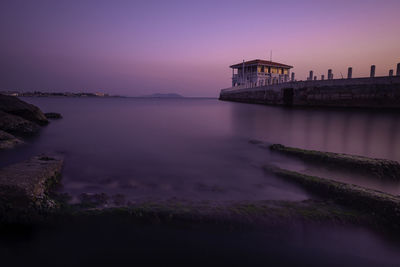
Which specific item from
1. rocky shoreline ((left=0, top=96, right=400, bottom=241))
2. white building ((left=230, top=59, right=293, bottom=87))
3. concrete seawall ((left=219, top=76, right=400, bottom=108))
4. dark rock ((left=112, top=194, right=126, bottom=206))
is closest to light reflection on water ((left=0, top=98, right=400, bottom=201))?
dark rock ((left=112, top=194, right=126, bottom=206))

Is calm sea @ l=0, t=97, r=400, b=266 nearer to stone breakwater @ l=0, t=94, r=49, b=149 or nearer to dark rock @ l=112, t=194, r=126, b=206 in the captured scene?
dark rock @ l=112, t=194, r=126, b=206

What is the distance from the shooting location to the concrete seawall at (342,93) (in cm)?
Answer: 1475

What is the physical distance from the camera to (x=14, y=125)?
7594 mm

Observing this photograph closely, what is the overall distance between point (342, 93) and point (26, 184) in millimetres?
20102

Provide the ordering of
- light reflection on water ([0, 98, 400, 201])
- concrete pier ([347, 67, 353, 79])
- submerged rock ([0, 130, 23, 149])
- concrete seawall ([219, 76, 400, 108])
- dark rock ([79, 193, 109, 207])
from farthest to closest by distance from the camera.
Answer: concrete pier ([347, 67, 353, 79]), concrete seawall ([219, 76, 400, 108]), submerged rock ([0, 130, 23, 149]), light reflection on water ([0, 98, 400, 201]), dark rock ([79, 193, 109, 207])

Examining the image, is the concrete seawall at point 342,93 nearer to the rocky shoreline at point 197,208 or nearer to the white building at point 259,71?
the rocky shoreline at point 197,208

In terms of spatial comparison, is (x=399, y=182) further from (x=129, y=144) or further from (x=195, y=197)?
(x=129, y=144)

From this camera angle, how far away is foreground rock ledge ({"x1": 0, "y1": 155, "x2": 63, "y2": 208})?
2.23m

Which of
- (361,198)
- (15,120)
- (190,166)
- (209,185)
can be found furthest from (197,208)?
(15,120)

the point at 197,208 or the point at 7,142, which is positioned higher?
the point at 7,142

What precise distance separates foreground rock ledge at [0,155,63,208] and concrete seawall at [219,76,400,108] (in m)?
18.9

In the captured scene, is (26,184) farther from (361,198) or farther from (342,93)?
(342,93)

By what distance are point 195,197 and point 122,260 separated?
1330mm

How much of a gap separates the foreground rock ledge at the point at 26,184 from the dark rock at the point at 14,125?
5.68m
